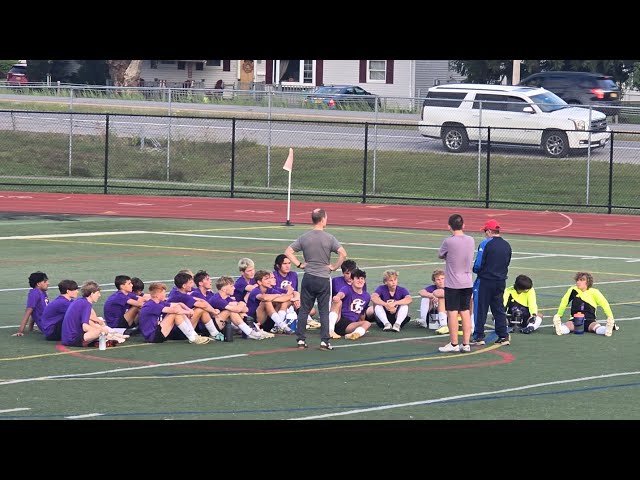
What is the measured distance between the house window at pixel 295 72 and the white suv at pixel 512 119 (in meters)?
29.7

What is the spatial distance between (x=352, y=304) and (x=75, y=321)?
3.72 meters

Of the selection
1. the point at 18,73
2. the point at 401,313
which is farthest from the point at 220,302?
the point at 18,73

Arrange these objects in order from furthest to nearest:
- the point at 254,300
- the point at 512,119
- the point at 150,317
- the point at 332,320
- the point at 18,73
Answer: the point at 18,73 < the point at 512,119 < the point at 254,300 < the point at 332,320 < the point at 150,317

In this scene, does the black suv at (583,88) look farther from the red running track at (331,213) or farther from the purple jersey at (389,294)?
the purple jersey at (389,294)

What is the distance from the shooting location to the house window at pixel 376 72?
69312 mm

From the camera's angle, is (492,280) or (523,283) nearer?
(492,280)

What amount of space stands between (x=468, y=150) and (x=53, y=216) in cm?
1579

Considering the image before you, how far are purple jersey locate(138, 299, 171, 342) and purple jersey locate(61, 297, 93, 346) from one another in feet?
2.29

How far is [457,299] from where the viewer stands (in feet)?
49.7

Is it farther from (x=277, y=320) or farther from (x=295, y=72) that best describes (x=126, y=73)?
(x=277, y=320)

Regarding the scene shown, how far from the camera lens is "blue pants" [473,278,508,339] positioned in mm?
15711

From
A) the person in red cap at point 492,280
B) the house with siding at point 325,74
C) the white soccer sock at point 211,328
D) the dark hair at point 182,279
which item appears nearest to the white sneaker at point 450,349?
the person in red cap at point 492,280

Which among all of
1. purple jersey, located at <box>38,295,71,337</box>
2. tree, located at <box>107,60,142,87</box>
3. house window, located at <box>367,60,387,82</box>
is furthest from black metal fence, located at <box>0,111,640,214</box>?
house window, located at <box>367,60,387,82</box>
